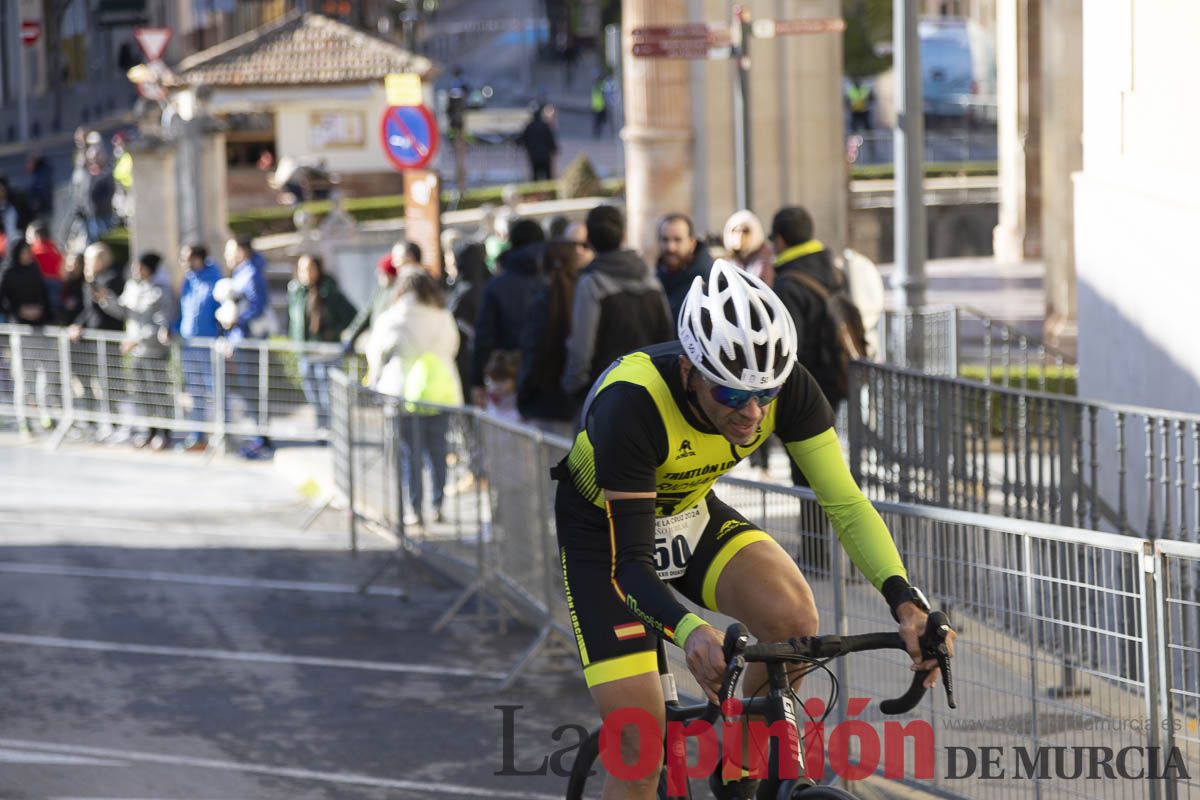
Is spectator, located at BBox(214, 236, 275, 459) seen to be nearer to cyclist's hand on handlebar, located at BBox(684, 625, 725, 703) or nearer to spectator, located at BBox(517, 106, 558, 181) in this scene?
cyclist's hand on handlebar, located at BBox(684, 625, 725, 703)

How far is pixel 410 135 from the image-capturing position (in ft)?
60.3

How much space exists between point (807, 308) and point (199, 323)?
8382 mm

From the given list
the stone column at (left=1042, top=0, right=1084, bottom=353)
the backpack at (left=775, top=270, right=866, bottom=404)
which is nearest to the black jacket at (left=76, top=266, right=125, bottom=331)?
the backpack at (left=775, top=270, right=866, bottom=404)

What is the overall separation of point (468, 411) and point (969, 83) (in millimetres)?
48333

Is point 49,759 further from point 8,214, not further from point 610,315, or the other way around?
point 8,214

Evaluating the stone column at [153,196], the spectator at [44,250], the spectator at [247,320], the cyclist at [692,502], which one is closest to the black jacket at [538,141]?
the stone column at [153,196]

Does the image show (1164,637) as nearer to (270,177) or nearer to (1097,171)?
(1097,171)

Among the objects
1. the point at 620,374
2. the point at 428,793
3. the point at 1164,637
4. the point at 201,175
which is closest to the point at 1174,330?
the point at 428,793

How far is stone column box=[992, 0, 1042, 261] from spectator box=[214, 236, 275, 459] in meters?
16.7

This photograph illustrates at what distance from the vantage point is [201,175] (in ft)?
73.9

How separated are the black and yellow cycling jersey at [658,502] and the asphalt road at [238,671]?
108 inches

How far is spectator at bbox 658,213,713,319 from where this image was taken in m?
11.7

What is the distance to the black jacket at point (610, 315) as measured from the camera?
1095 centimetres

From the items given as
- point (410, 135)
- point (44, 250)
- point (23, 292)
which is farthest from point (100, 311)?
point (410, 135)
